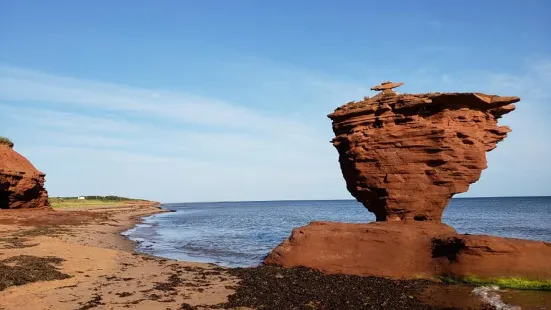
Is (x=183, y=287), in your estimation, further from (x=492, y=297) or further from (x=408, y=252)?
(x=492, y=297)

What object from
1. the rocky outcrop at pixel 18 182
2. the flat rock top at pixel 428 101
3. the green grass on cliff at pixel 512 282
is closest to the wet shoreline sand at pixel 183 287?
the green grass on cliff at pixel 512 282

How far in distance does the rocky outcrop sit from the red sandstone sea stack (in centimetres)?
3069

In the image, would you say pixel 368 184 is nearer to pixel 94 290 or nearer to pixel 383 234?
pixel 383 234

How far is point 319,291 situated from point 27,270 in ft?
36.5

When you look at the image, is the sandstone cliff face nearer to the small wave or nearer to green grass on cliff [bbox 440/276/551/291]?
green grass on cliff [bbox 440/276/551/291]

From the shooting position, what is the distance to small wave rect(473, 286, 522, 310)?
12938 millimetres

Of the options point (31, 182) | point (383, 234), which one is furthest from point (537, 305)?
point (31, 182)

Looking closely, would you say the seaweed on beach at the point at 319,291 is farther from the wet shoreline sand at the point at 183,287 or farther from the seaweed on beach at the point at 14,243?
the seaweed on beach at the point at 14,243

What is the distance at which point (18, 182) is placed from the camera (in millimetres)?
39656

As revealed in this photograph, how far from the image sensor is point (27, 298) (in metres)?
12.6

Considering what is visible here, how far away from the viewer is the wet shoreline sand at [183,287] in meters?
12.9

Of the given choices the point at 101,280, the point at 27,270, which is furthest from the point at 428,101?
the point at 27,270

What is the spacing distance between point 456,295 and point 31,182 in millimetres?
40264

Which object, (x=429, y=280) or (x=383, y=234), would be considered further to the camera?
(x=383, y=234)
